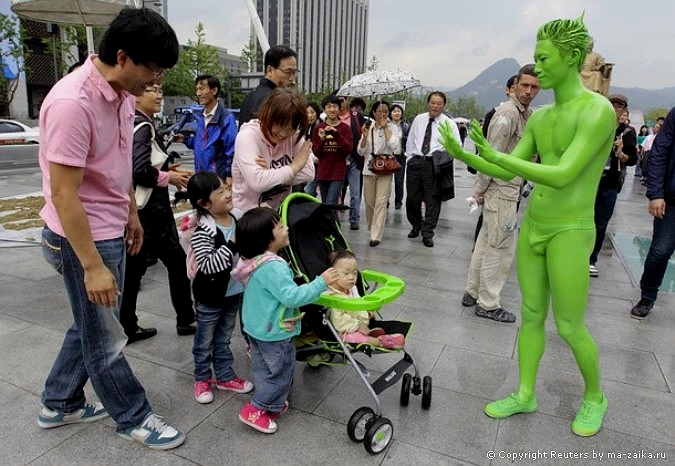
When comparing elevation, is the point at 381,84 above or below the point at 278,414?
above

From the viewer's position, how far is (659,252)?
13.7 feet

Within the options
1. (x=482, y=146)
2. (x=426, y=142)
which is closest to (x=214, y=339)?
(x=482, y=146)

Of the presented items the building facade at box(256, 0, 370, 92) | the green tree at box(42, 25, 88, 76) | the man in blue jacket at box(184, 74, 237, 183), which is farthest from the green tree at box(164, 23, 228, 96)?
the building facade at box(256, 0, 370, 92)

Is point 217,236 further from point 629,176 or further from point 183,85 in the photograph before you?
point 183,85

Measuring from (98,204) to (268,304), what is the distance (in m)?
0.89

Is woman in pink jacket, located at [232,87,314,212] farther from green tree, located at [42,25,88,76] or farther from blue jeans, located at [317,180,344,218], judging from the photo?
green tree, located at [42,25,88,76]

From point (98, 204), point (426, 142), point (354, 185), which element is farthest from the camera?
point (354, 185)

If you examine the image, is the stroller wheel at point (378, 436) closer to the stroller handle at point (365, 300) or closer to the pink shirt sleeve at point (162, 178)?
the stroller handle at point (365, 300)

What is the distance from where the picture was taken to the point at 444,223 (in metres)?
8.13

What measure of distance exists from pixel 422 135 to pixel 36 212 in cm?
592

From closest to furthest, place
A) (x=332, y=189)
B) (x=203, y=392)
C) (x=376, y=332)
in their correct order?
(x=376, y=332) < (x=203, y=392) < (x=332, y=189)

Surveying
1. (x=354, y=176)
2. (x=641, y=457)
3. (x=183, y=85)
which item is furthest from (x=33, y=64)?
(x=641, y=457)

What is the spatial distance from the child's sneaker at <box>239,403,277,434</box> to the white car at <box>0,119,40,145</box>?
1829 cm

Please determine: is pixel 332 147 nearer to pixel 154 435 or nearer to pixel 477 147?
pixel 477 147
